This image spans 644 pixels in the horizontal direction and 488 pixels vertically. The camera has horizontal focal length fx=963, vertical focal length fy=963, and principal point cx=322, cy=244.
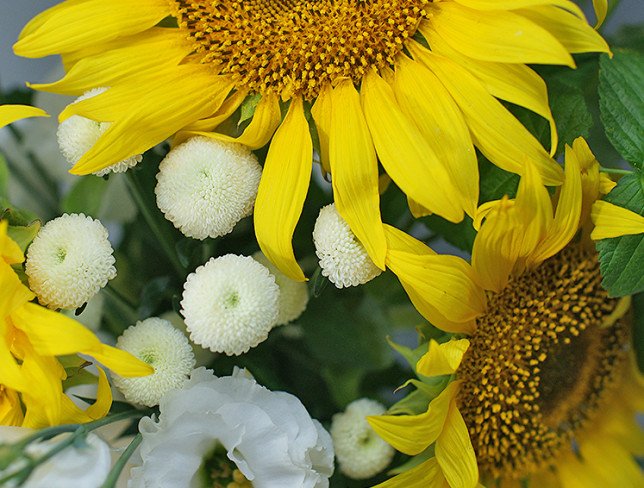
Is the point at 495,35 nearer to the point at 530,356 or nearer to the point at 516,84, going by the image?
the point at 516,84

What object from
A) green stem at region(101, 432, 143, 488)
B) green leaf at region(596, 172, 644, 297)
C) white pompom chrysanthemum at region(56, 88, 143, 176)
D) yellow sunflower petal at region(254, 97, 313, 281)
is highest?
white pompom chrysanthemum at region(56, 88, 143, 176)

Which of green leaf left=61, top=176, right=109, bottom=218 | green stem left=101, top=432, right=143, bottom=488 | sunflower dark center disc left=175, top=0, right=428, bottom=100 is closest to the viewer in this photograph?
green stem left=101, top=432, right=143, bottom=488

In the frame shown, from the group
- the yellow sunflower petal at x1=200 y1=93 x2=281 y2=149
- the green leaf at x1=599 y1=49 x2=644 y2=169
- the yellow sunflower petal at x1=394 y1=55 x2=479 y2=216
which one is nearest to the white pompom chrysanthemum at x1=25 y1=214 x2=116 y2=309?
the yellow sunflower petal at x1=200 y1=93 x2=281 y2=149

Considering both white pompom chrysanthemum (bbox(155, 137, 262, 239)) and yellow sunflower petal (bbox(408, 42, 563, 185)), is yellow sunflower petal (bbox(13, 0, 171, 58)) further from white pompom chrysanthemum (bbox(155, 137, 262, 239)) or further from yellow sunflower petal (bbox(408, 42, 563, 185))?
yellow sunflower petal (bbox(408, 42, 563, 185))

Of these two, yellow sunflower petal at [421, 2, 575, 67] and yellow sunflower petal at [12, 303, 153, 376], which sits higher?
yellow sunflower petal at [421, 2, 575, 67]

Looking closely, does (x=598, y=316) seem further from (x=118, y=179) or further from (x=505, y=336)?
(x=118, y=179)

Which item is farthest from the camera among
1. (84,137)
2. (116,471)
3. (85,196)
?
(85,196)

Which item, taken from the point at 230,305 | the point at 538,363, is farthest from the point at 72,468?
the point at 538,363
